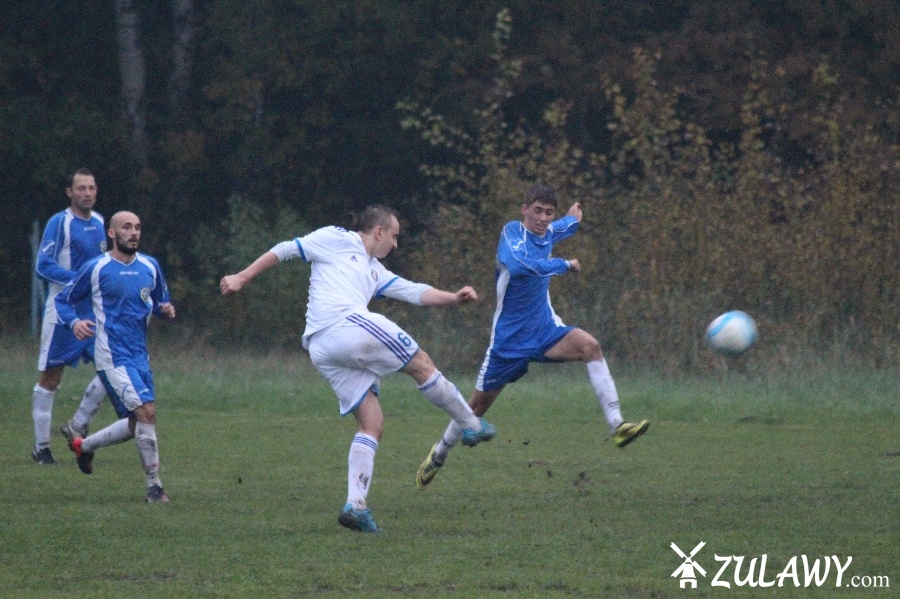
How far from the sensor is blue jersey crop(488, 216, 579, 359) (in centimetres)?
889

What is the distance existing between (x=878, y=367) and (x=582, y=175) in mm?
4723

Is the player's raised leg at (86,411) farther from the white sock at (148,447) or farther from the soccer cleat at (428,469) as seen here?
the soccer cleat at (428,469)

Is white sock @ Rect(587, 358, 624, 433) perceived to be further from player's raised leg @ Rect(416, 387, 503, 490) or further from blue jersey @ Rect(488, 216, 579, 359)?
player's raised leg @ Rect(416, 387, 503, 490)

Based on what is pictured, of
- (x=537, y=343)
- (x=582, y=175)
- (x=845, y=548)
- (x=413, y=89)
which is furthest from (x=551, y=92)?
(x=845, y=548)

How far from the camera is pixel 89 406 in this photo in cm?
966

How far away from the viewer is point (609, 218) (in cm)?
1883

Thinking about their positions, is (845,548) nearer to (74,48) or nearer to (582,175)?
(582,175)

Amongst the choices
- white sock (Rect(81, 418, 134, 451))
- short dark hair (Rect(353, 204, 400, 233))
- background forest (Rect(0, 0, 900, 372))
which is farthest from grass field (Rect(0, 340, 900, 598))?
background forest (Rect(0, 0, 900, 372))

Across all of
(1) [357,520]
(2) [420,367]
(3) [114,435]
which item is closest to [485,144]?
(3) [114,435]

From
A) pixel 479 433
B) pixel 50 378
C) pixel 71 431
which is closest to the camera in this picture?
pixel 479 433

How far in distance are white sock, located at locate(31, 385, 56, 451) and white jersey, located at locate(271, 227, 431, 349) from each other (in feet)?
11.7

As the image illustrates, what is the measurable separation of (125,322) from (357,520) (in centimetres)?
203

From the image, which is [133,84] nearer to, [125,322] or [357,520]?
[125,322]

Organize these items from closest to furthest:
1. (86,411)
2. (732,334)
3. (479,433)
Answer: (479,433) < (86,411) < (732,334)
